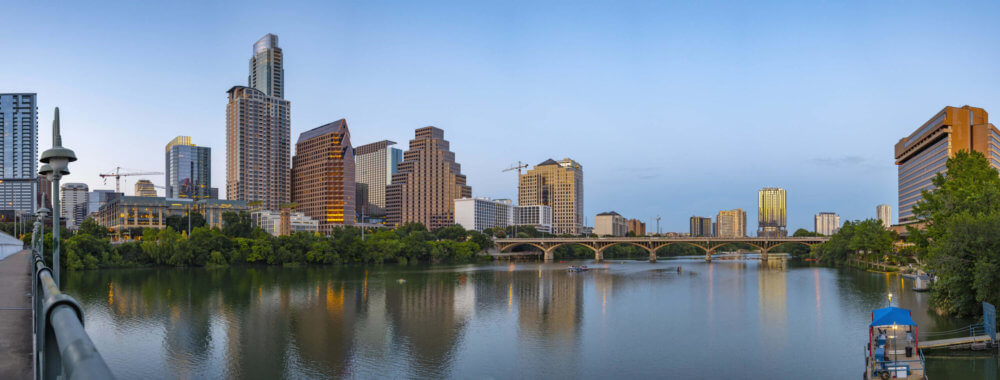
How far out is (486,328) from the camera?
4788 centimetres

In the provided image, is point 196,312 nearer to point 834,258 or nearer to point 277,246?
point 277,246

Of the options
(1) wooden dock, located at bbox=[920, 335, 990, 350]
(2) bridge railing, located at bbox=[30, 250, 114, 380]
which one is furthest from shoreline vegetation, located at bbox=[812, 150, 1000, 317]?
(2) bridge railing, located at bbox=[30, 250, 114, 380]

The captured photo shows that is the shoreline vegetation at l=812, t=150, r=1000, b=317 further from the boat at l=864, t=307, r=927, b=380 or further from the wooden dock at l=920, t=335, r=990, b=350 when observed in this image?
the boat at l=864, t=307, r=927, b=380

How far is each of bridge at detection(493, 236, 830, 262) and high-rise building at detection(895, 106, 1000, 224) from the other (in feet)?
88.5

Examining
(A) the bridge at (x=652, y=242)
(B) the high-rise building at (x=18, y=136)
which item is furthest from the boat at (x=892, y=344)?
(B) the high-rise building at (x=18, y=136)

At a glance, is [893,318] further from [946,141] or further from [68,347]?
[946,141]

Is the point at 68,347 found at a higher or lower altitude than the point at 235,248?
higher

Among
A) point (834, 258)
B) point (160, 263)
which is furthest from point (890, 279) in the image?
point (160, 263)

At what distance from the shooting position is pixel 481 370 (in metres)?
34.5

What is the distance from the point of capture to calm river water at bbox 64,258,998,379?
34750 mm

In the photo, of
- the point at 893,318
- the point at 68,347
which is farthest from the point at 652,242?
the point at 68,347

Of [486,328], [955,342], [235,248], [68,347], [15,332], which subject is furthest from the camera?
[235,248]

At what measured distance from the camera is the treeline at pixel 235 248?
96.8 meters

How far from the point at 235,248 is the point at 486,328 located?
79.0m
